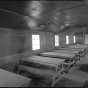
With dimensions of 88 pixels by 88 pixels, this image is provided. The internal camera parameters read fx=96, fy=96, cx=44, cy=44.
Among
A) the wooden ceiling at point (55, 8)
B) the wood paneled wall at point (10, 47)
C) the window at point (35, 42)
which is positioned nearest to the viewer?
the wooden ceiling at point (55, 8)

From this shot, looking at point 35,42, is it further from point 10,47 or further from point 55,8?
point 55,8

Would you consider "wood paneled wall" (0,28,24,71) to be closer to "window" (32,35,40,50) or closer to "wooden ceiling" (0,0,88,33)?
"wooden ceiling" (0,0,88,33)

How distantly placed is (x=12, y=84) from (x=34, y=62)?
1.26 meters

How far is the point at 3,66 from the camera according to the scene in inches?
96.5

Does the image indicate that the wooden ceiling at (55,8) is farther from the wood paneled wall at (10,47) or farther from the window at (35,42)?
the window at (35,42)

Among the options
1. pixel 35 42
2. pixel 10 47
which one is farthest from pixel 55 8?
pixel 35 42

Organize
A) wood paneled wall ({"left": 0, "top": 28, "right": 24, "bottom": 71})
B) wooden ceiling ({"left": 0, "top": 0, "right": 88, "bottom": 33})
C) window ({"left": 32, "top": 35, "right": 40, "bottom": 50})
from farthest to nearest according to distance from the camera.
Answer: window ({"left": 32, "top": 35, "right": 40, "bottom": 50})
wood paneled wall ({"left": 0, "top": 28, "right": 24, "bottom": 71})
wooden ceiling ({"left": 0, "top": 0, "right": 88, "bottom": 33})

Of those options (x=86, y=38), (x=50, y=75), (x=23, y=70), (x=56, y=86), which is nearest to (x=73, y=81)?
(x=56, y=86)

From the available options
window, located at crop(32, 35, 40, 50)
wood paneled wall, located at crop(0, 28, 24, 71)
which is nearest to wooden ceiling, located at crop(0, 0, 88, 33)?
wood paneled wall, located at crop(0, 28, 24, 71)

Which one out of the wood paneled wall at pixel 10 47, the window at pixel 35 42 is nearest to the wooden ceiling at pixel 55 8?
the wood paneled wall at pixel 10 47

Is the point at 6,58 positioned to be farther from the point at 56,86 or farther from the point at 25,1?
the point at 25,1

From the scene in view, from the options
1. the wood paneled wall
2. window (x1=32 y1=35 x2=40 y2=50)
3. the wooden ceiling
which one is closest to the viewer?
the wooden ceiling

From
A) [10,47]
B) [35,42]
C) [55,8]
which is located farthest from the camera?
[35,42]

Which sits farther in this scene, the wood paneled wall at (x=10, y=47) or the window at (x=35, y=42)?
the window at (x=35, y=42)
